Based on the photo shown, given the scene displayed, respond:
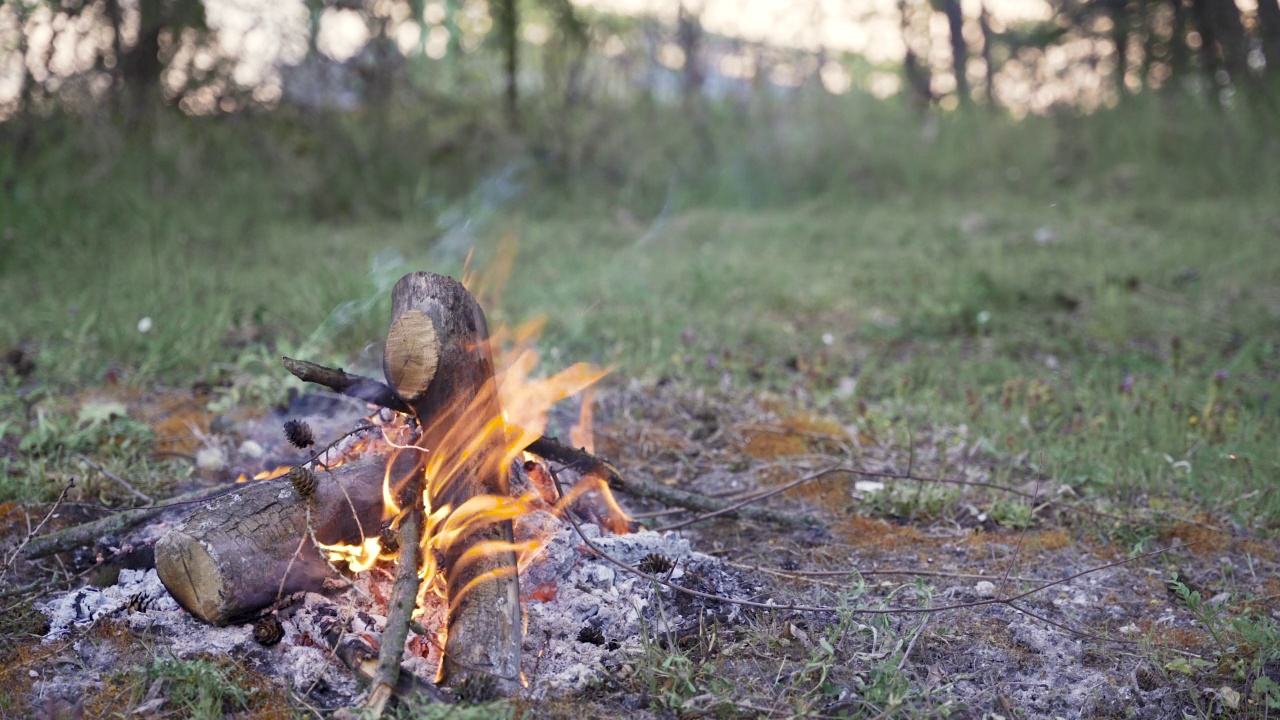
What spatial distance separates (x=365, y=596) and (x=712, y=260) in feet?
13.6

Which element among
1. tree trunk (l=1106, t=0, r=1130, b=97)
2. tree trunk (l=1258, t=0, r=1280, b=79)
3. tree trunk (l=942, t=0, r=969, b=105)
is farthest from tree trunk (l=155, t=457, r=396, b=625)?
tree trunk (l=942, t=0, r=969, b=105)

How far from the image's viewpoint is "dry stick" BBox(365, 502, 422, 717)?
1838mm

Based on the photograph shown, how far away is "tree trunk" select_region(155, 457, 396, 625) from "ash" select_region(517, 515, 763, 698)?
0.43 meters

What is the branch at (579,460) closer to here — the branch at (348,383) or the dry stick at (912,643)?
the branch at (348,383)

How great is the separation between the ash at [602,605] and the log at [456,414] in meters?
0.12

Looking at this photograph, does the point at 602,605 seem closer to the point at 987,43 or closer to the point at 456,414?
the point at 456,414

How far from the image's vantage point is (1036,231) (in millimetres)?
6434

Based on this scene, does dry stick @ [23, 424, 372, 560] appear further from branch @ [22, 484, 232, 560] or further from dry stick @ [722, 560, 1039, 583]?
dry stick @ [722, 560, 1039, 583]

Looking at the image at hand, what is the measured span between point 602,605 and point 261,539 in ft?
2.58

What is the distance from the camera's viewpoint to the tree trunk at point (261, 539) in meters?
2.05

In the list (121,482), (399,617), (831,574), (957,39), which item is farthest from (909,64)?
(399,617)

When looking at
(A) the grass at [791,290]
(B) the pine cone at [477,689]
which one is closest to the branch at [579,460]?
(A) the grass at [791,290]

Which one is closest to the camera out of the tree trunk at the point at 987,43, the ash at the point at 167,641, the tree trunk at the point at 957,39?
the ash at the point at 167,641

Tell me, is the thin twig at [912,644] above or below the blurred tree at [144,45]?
below
